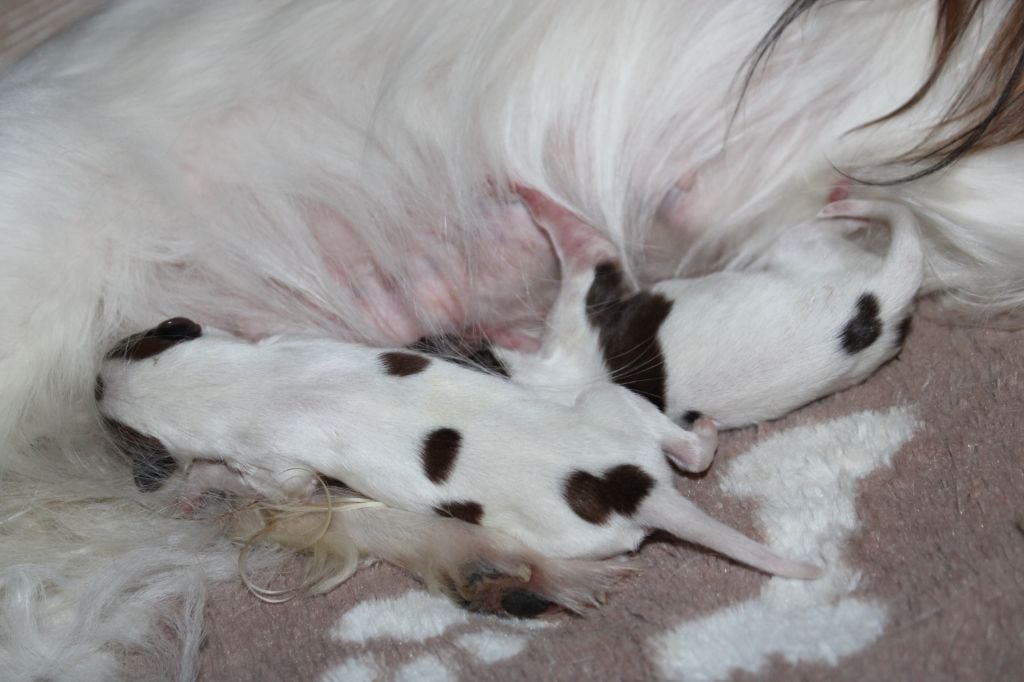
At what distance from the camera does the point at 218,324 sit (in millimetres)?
1270

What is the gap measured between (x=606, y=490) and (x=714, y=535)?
0.11m

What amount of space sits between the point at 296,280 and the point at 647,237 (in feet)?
1.28

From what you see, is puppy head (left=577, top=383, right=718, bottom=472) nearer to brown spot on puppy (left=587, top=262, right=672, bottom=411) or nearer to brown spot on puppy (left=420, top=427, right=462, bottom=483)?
brown spot on puppy (left=587, top=262, right=672, bottom=411)

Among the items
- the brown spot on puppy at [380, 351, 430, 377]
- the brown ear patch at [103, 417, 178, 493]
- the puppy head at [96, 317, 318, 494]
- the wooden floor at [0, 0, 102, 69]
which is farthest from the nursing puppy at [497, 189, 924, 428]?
the wooden floor at [0, 0, 102, 69]

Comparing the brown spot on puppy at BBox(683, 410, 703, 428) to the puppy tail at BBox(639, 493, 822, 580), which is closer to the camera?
the puppy tail at BBox(639, 493, 822, 580)

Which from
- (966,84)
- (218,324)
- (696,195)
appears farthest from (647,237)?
(218,324)

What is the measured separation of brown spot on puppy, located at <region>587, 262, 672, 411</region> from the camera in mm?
1160

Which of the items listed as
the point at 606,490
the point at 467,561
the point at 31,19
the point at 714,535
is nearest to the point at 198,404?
the point at 467,561

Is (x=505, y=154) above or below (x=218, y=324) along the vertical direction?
above

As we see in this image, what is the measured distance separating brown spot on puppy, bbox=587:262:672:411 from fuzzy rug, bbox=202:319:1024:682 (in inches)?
5.0

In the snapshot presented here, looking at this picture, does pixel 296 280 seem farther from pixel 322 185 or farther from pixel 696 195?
pixel 696 195

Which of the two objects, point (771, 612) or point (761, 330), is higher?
point (761, 330)

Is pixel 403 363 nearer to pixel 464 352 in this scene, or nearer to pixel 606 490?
pixel 464 352

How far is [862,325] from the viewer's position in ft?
3.73
